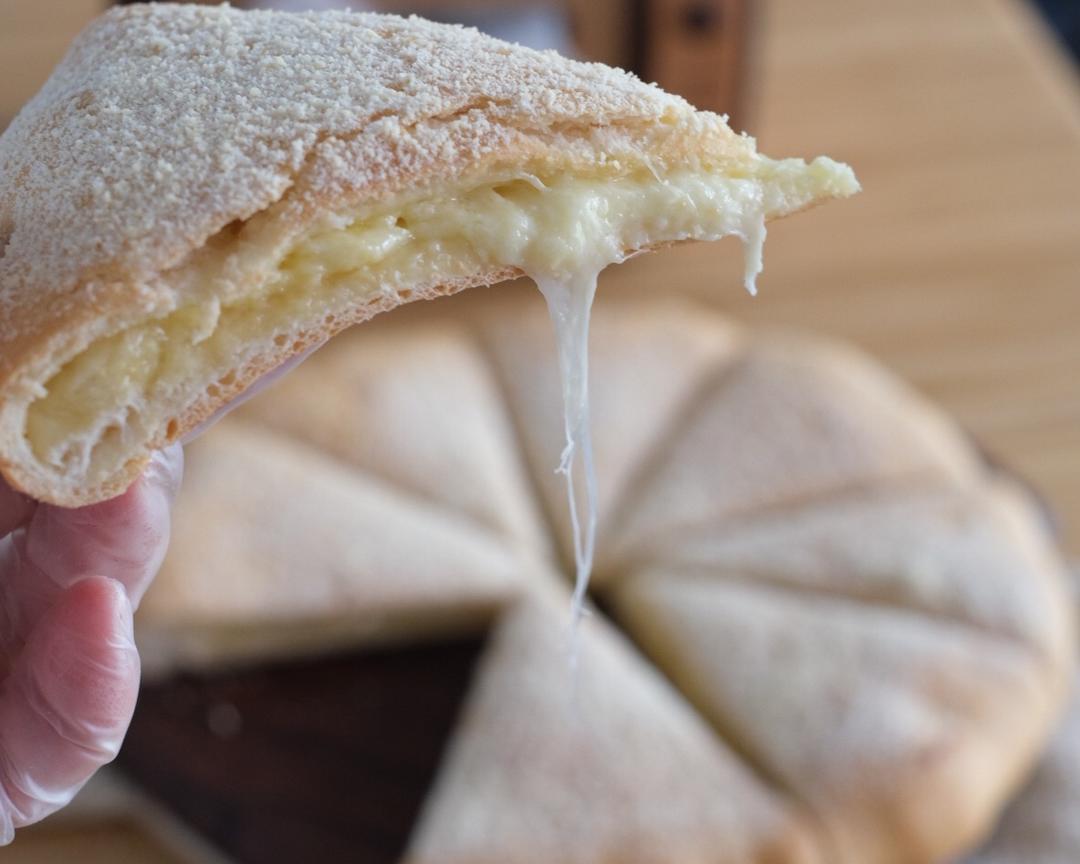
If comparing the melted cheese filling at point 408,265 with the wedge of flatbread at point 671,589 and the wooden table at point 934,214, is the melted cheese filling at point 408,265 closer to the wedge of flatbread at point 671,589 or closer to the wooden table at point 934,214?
the wedge of flatbread at point 671,589

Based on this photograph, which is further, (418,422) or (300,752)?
(418,422)

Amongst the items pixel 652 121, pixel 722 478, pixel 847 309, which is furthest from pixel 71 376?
pixel 847 309

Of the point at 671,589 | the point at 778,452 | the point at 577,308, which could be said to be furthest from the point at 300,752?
the point at 577,308

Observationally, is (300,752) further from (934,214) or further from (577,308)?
(934,214)

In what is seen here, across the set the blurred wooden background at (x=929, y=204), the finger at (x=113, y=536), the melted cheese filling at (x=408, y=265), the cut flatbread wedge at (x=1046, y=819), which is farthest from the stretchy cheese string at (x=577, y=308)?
the blurred wooden background at (x=929, y=204)

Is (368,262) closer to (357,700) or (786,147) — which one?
(357,700)
